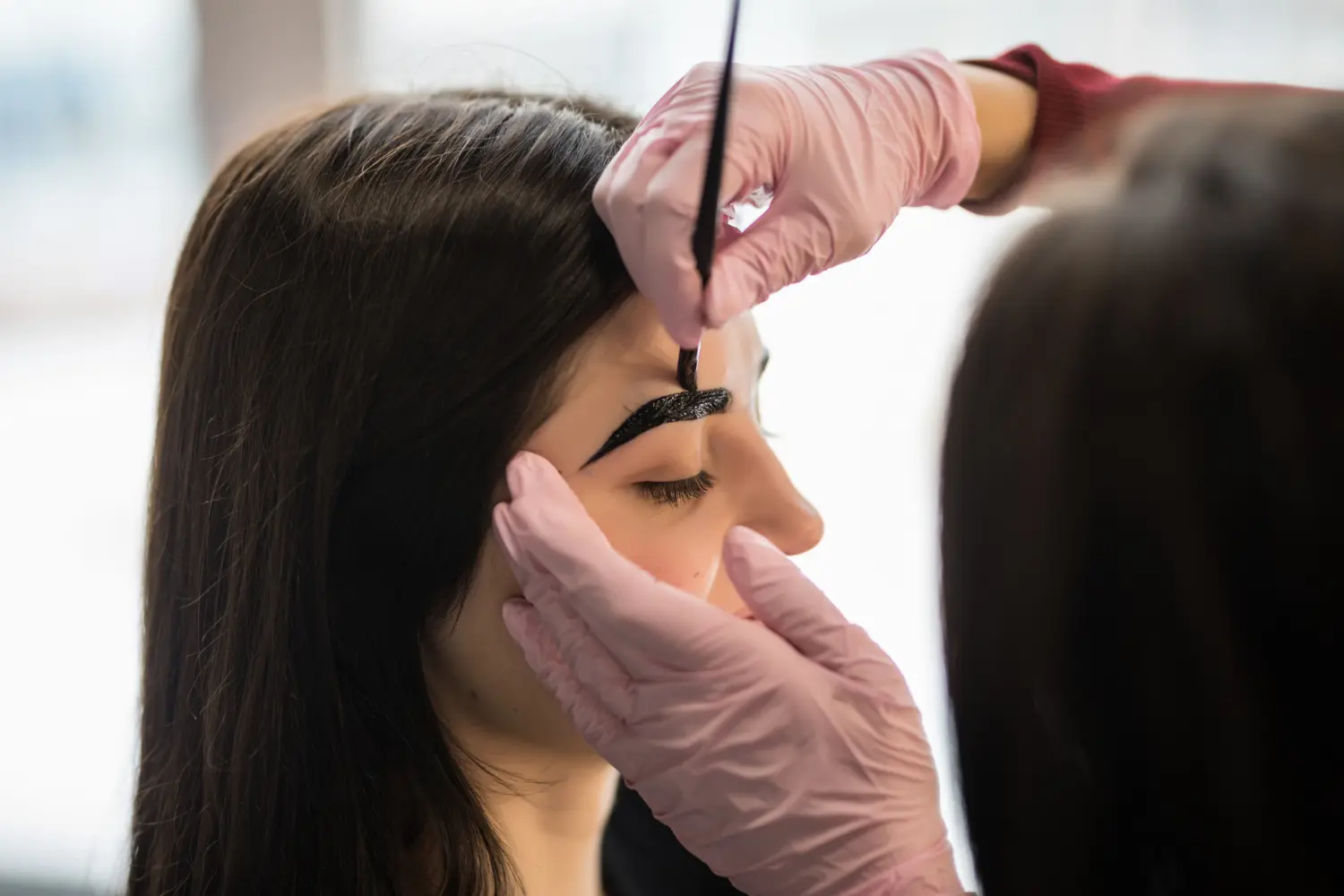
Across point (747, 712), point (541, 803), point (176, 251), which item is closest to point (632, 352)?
point (747, 712)

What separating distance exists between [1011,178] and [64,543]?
5.11ft

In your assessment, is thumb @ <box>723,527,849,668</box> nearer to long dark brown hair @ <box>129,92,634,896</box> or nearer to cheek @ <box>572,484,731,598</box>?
cheek @ <box>572,484,731,598</box>

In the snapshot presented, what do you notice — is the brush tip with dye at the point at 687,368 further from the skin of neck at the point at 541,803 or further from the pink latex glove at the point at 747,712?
the skin of neck at the point at 541,803

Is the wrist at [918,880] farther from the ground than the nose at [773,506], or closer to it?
closer to it

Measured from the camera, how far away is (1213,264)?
0.55 m

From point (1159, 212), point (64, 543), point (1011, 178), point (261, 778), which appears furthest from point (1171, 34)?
point (64, 543)

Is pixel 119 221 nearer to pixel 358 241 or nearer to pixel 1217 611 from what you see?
pixel 358 241

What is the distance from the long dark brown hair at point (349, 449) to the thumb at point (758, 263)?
11cm

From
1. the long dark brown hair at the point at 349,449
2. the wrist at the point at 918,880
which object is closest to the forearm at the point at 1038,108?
the long dark brown hair at the point at 349,449

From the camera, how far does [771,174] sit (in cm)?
84

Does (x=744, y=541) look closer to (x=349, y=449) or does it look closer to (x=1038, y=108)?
(x=349, y=449)

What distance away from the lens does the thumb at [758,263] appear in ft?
2.56

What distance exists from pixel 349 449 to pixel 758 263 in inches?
13.9

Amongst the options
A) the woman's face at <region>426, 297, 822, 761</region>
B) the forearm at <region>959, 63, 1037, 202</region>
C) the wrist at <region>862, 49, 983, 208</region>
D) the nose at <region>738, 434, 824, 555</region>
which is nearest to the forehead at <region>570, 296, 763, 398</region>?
the woman's face at <region>426, 297, 822, 761</region>
